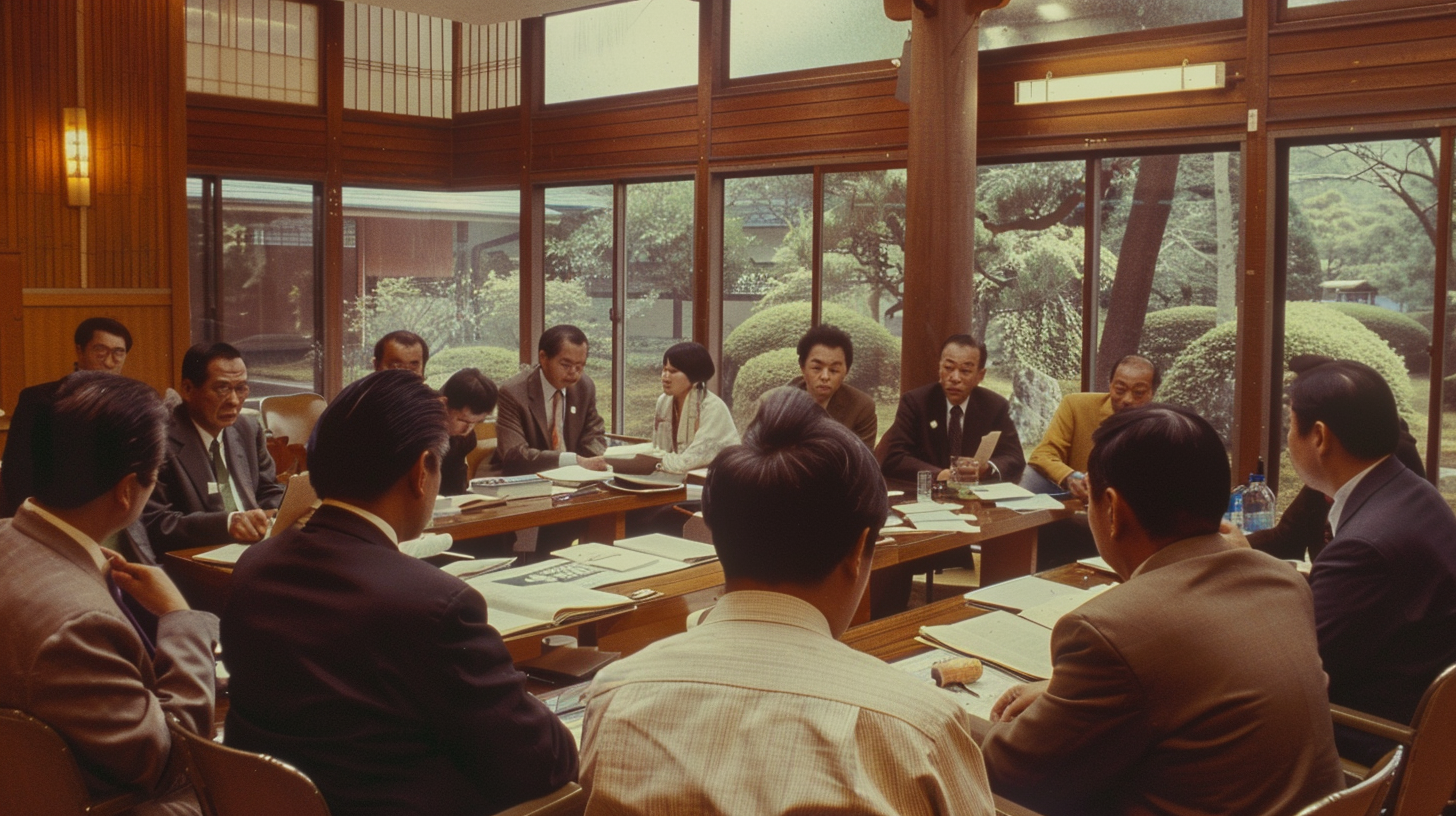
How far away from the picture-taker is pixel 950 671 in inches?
85.0

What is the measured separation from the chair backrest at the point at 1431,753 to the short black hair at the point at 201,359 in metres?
3.10

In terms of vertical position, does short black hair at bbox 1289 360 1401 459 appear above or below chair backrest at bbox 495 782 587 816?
above

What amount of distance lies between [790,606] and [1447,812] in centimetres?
205

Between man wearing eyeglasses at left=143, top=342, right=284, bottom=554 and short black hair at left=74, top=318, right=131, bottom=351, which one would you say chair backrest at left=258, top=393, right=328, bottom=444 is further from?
man wearing eyeglasses at left=143, top=342, right=284, bottom=554

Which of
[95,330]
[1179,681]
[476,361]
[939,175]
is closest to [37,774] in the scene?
[1179,681]

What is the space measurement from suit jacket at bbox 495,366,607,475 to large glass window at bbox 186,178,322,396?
386cm

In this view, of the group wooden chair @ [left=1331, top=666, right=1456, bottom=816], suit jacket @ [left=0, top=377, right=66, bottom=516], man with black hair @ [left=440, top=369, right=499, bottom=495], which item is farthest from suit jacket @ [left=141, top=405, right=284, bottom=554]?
→ wooden chair @ [left=1331, top=666, right=1456, bottom=816]

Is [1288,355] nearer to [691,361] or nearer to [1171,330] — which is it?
[1171,330]

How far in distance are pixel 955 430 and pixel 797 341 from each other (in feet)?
8.91

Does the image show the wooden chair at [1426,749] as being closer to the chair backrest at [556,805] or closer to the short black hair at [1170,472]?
the short black hair at [1170,472]

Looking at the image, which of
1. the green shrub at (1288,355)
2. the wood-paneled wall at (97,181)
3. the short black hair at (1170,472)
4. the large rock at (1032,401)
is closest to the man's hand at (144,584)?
the short black hair at (1170,472)

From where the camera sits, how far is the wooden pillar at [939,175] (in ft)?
19.4

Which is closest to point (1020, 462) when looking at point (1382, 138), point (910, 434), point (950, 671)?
point (910, 434)

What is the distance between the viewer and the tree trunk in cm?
609
